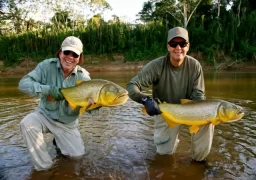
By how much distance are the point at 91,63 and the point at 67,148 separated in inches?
767

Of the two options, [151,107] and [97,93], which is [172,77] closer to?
[151,107]

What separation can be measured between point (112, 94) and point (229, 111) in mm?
1265

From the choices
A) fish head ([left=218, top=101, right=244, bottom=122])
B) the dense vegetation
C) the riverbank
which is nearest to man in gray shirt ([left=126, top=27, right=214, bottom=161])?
fish head ([left=218, top=101, right=244, bottom=122])

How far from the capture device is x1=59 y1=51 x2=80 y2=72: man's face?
3865 mm

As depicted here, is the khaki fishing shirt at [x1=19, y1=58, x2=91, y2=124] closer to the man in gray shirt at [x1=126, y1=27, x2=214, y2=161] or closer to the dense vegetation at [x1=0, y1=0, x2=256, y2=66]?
the man in gray shirt at [x1=126, y1=27, x2=214, y2=161]

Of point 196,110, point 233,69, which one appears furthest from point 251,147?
point 233,69

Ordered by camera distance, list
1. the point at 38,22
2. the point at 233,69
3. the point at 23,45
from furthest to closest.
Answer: the point at 38,22 → the point at 23,45 → the point at 233,69

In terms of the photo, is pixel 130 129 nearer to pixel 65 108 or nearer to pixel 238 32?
pixel 65 108

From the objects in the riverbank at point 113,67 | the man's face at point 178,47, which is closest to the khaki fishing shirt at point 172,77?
the man's face at point 178,47

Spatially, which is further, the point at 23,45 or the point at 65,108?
the point at 23,45

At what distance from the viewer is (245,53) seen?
19.8 meters

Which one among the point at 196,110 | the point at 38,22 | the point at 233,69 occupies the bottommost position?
the point at 233,69

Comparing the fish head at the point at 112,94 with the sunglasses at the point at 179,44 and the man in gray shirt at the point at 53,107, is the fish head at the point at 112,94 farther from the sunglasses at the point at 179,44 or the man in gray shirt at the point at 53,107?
the sunglasses at the point at 179,44

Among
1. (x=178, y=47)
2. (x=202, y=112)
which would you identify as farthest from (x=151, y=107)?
(x=178, y=47)
